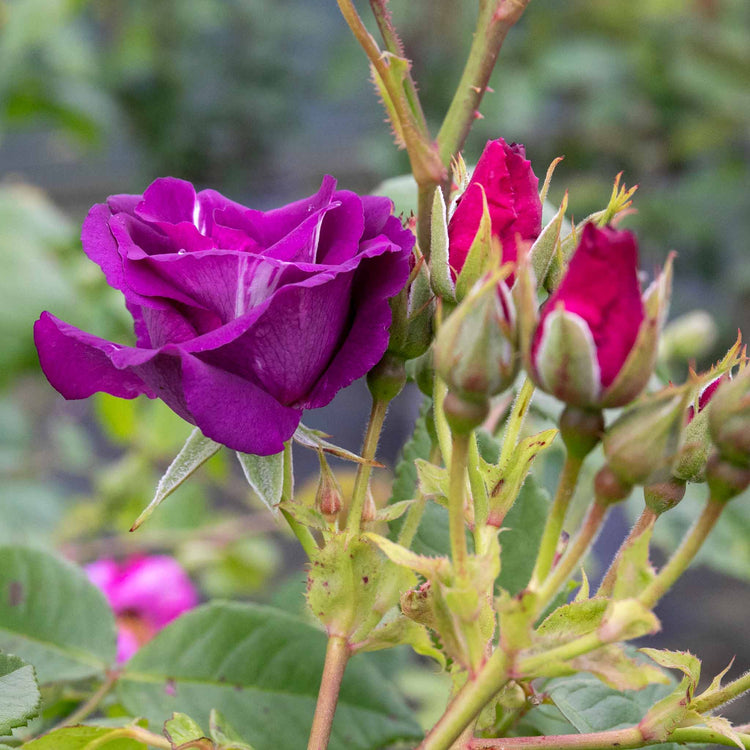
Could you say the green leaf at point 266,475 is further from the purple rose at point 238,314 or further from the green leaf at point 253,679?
the green leaf at point 253,679

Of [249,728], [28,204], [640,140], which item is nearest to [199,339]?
[249,728]

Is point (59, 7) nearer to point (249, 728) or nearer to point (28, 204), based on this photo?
point (28, 204)

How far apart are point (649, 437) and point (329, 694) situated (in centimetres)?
13

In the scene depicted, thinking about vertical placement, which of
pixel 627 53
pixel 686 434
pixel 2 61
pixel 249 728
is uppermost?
pixel 627 53

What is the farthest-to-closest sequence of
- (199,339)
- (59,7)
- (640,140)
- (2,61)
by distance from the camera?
(640,140), (2,61), (59,7), (199,339)

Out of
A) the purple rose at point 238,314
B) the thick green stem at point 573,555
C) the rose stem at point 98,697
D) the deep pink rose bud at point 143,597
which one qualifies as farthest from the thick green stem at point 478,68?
the deep pink rose bud at point 143,597

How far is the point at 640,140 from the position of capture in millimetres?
1820

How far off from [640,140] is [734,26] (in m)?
0.26

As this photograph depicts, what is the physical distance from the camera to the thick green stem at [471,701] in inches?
8.6

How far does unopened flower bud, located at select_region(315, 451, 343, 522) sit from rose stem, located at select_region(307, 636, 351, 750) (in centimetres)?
4

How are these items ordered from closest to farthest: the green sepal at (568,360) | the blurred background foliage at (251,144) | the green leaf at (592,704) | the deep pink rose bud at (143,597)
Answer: the green sepal at (568,360) → the green leaf at (592,704) → the deep pink rose bud at (143,597) → the blurred background foliage at (251,144)

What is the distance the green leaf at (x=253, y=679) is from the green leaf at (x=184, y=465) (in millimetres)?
124

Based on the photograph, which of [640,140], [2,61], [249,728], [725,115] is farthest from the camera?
[640,140]

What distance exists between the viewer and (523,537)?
1.20 ft
